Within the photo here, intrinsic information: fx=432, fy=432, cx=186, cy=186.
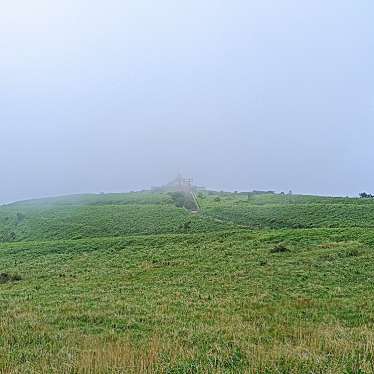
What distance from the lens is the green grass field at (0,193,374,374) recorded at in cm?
818

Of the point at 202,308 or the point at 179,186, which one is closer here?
the point at 202,308

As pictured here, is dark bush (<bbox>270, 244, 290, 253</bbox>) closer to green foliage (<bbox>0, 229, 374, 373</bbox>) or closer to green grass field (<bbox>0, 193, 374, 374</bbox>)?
green grass field (<bbox>0, 193, 374, 374</bbox>)

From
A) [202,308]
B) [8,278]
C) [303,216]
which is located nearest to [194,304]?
[202,308]

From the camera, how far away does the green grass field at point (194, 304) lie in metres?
8.18

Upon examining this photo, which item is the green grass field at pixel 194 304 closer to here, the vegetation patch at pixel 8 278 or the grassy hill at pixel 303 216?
the vegetation patch at pixel 8 278

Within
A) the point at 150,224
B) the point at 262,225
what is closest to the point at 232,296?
the point at 262,225

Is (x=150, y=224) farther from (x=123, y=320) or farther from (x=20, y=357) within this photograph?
(x=20, y=357)

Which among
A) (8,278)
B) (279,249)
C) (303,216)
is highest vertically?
(303,216)

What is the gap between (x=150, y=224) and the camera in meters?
48.8

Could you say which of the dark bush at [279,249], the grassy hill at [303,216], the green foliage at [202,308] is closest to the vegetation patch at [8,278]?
the green foliage at [202,308]

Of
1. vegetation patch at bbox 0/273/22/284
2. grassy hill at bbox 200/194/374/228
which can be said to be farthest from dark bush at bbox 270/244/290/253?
vegetation patch at bbox 0/273/22/284

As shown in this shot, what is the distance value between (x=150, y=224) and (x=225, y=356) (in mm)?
40656

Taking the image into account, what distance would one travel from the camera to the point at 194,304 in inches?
598

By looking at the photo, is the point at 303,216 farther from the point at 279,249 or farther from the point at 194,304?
the point at 194,304
